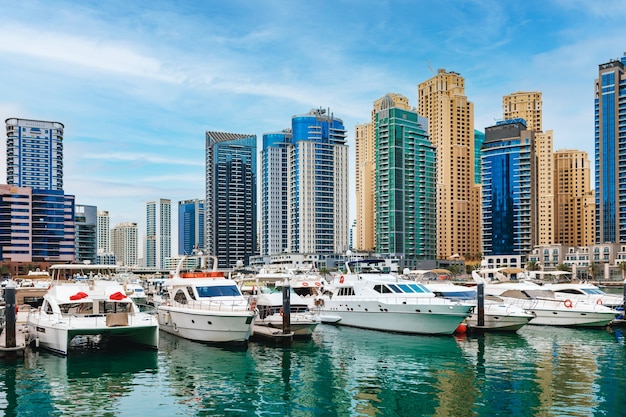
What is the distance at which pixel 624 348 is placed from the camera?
34562 mm

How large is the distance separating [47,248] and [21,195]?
16.1 meters

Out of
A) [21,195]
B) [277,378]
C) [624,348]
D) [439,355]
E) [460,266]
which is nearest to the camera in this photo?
[277,378]

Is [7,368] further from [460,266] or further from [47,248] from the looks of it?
[460,266]

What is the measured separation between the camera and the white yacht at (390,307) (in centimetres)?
3759

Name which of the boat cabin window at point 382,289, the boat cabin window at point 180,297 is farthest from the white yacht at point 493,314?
the boat cabin window at point 180,297

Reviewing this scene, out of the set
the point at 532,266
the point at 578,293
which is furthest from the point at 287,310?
the point at 532,266

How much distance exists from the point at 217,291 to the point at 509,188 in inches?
6146

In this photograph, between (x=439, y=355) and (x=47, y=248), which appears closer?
(x=439, y=355)

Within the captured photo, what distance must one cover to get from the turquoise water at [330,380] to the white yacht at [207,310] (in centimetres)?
81

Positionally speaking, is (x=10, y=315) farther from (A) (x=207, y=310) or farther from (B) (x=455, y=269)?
(B) (x=455, y=269)

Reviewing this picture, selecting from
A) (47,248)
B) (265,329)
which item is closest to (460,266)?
(47,248)

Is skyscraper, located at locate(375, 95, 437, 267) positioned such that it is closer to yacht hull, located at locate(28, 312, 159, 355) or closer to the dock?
the dock

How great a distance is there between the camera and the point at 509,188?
17862 cm

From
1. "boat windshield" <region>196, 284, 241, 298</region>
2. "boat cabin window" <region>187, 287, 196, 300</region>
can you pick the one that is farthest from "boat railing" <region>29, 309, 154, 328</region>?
"boat windshield" <region>196, 284, 241, 298</region>
